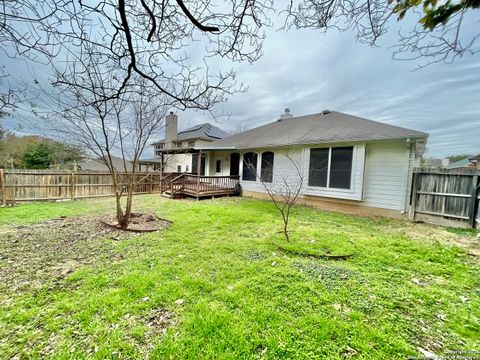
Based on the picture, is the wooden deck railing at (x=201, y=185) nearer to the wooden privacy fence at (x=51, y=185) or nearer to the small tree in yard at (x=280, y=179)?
the wooden privacy fence at (x=51, y=185)

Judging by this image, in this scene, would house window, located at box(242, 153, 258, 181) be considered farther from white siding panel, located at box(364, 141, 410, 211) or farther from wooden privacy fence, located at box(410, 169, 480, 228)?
wooden privacy fence, located at box(410, 169, 480, 228)

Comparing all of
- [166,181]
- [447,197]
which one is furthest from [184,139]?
[447,197]

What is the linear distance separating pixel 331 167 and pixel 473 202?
395cm

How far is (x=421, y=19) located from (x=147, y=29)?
340 cm

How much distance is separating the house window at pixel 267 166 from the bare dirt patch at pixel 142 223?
6061 mm

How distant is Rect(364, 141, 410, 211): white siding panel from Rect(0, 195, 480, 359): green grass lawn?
2.45m

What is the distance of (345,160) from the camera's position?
A: 25.5 ft

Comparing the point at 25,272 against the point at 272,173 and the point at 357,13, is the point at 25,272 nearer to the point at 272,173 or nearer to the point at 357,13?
the point at 357,13

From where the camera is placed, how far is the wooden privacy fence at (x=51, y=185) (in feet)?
27.4

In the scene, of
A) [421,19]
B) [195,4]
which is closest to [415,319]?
[421,19]

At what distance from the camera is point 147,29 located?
2.65 m

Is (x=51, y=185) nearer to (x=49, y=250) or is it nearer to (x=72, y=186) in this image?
(x=72, y=186)

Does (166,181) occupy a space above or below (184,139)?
below

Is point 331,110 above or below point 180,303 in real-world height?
above
